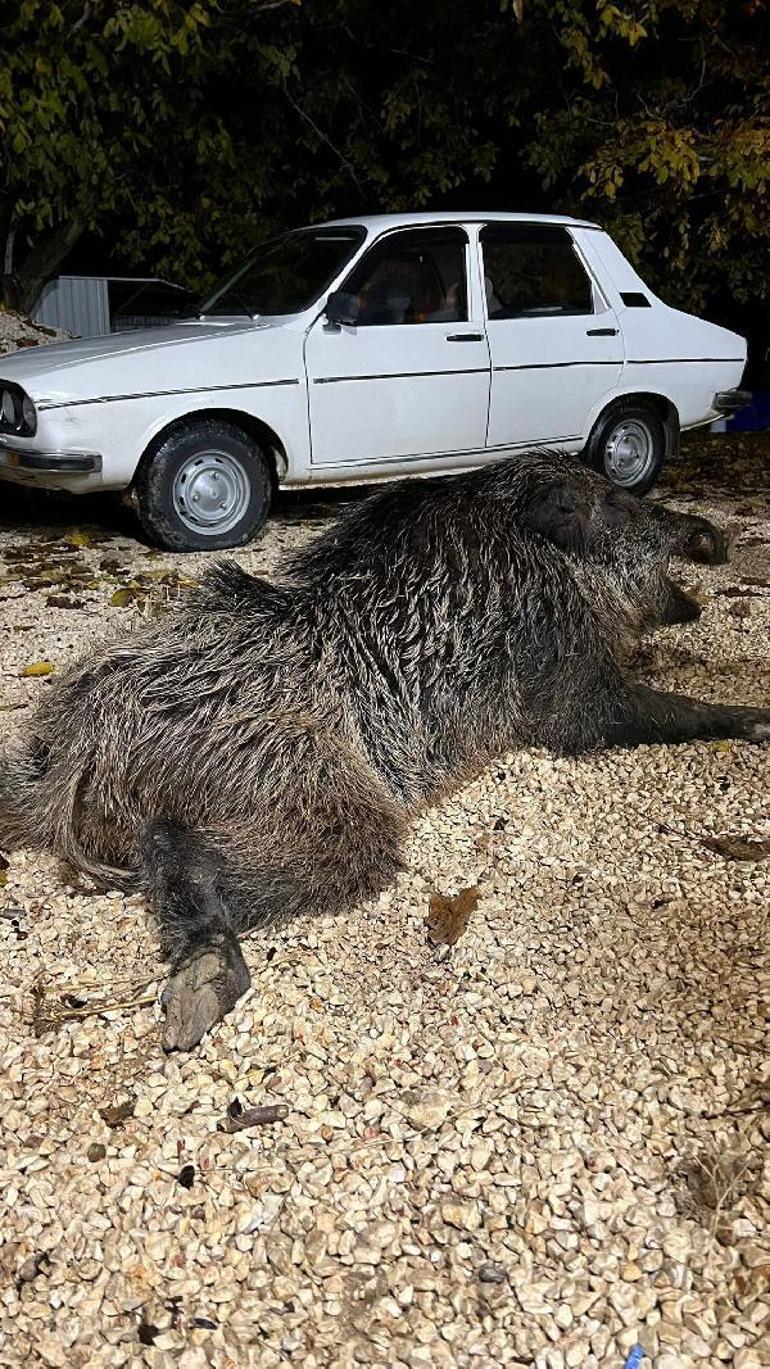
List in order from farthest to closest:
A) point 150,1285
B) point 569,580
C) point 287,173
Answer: point 287,173 < point 569,580 < point 150,1285

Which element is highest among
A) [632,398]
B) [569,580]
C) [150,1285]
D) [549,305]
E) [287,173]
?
[287,173]

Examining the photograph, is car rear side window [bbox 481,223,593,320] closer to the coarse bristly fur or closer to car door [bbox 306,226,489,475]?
car door [bbox 306,226,489,475]

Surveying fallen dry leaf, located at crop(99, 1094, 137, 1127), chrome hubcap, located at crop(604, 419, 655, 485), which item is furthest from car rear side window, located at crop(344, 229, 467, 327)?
fallen dry leaf, located at crop(99, 1094, 137, 1127)

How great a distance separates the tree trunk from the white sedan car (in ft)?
19.7

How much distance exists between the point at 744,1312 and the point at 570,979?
3.25ft

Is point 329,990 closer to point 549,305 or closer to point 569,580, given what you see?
point 569,580

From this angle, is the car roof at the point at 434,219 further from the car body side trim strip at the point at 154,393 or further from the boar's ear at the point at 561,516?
the boar's ear at the point at 561,516

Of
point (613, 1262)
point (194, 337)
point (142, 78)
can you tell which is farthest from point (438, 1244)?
point (142, 78)

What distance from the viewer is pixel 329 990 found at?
9.75ft

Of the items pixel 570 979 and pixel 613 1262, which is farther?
pixel 570 979

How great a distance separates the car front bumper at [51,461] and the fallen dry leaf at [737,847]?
14.3ft

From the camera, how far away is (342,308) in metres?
6.90

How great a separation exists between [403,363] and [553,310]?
130 cm

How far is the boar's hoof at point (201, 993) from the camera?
2777 mm
